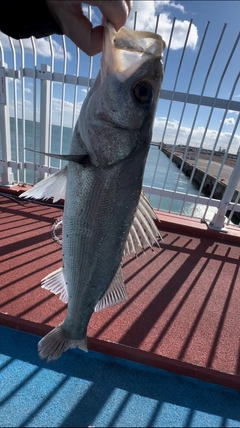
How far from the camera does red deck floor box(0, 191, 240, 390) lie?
2812 mm

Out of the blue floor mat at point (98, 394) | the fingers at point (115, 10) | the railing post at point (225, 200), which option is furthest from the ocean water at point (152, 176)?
the blue floor mat at point (98, 394)

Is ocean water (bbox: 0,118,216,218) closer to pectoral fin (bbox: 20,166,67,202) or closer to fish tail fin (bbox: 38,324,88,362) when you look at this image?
pectoral fin (bbox: 20,166,67,202)

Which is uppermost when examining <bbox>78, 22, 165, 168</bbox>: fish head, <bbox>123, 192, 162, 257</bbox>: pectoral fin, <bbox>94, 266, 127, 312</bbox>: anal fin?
<bbox>78, 22, 165, 168</bbox>: fish head

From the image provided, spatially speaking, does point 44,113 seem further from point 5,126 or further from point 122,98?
point 122,98

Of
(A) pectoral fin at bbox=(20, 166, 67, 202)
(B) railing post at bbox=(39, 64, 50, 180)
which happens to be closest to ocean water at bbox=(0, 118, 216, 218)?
(B) railing post at bbox=(39, 64, 50, 180)

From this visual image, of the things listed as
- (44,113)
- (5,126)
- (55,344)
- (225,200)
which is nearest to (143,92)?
(55,344)

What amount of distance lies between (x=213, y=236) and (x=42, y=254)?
12.4 feet

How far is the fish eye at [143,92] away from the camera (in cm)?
155

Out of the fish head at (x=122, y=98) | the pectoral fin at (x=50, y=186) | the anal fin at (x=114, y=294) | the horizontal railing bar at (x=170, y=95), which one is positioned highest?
the horizontal railing bar at (x=170, y=95)

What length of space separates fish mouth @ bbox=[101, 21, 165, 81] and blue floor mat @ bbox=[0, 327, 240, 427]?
2.69 meters

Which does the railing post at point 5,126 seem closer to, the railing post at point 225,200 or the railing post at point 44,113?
the railing post at point 44,113

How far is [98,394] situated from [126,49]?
2.84 meters

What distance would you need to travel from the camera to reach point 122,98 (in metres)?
1.56

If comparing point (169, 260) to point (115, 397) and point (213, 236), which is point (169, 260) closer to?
point (213, 236)
